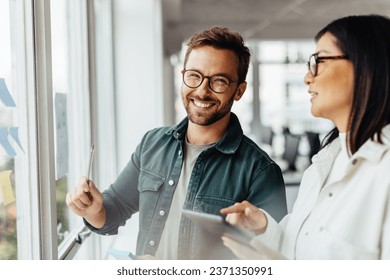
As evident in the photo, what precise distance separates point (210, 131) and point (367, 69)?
1.24ft

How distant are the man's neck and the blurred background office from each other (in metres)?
0.05

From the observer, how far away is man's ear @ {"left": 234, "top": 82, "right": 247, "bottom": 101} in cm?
116

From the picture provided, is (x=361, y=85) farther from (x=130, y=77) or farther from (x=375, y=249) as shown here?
(x=130, y=77)

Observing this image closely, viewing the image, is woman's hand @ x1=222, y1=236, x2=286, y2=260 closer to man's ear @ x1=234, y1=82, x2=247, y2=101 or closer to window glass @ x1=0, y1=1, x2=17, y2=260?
man's ear @ x1=234, y1=82, x2=247, y2=101

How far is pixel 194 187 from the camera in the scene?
118 centimetres

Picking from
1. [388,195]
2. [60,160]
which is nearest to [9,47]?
[60,160]

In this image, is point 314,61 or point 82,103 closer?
point 314,61

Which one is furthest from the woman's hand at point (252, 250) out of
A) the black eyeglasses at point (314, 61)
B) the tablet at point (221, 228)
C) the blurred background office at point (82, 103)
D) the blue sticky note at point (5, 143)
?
the blue sticky note at point (5, 143)

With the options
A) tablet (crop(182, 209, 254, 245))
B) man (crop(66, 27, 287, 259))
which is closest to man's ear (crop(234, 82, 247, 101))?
man (crop(66, 27, 287, 259))

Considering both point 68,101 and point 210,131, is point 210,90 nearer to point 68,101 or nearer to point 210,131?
point 210,131

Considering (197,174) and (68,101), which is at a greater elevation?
(68,101)

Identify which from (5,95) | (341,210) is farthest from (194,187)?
(5,95)

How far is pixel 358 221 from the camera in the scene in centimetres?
96

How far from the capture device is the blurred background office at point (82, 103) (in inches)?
42.9
